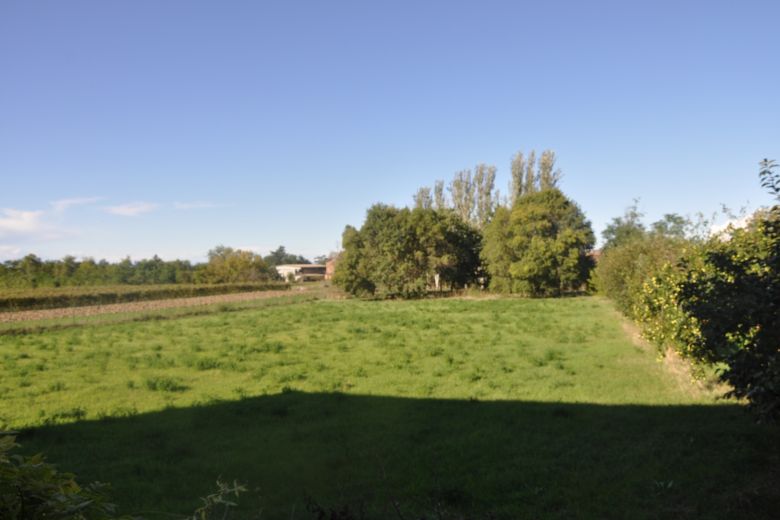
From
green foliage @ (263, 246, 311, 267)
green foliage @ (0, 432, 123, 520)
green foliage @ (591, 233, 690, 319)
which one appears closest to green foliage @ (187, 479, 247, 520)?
green foliage @ (0, 432, 123, 520)

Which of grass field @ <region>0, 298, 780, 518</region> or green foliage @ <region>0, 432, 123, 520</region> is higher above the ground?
green foliage @ <region>0, 432, 123, 520</region>

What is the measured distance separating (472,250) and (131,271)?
57.9 m

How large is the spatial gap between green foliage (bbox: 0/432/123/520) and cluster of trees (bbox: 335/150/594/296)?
120ft

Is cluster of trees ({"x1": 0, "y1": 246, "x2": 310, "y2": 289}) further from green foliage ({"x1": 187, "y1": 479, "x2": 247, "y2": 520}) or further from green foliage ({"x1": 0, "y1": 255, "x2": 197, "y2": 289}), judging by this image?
green foliage ({"x1": 187, "y1": 479, "x2": 247, "y2": 520})

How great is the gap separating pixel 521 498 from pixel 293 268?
112761 mm

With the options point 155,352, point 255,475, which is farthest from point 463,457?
point 155,352

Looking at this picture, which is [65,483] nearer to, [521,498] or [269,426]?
[521,498]

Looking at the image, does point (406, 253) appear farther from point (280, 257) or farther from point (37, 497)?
point (280, 257)

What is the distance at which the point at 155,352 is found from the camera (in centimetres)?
1533

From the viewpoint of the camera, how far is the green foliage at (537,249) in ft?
121

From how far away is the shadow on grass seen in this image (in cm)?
488

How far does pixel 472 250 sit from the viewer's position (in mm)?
44594

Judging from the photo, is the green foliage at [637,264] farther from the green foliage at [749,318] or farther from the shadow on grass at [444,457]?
the green foliage at [749,318]

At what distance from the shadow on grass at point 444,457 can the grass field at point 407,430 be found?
29 mm
